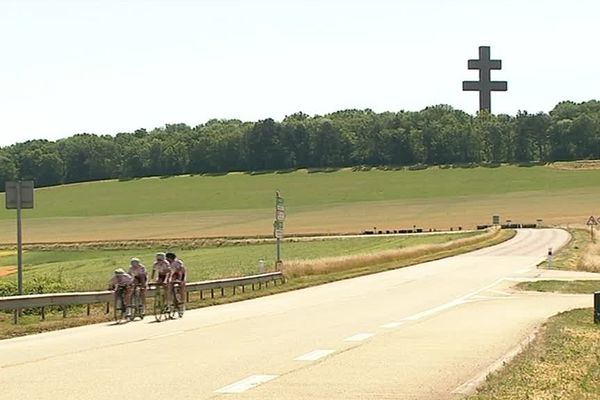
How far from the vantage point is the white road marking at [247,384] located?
1218 centimetres

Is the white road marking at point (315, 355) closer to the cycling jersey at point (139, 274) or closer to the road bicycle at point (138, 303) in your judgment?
the road bicycle at point (138, 303)

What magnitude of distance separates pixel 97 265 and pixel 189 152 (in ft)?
340

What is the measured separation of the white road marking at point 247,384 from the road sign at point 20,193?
12507mm

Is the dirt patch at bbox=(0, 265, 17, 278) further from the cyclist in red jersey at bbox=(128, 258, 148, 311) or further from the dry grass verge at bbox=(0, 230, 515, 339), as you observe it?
the cyclist in red jersey at bbox=(128, 258, 148, 311)

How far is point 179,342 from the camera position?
18.3 metres

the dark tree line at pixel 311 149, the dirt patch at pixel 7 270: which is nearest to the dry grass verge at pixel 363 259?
the dirt patch at pixel 7 270

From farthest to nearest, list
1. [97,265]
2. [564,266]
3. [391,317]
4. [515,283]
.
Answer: [97,265], [564,266], [515,283], [391,317]

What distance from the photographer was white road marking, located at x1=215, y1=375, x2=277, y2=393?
40.0 feet

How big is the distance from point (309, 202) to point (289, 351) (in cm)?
11242

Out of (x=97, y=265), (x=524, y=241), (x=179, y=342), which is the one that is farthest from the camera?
(x=524, y=241)

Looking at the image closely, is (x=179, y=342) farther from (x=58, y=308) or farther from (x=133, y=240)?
(x=133, y=240)

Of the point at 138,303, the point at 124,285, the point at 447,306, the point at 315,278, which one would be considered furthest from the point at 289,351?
the point at 315,278

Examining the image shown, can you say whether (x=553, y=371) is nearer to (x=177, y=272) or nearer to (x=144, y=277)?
(x=144, y=277)

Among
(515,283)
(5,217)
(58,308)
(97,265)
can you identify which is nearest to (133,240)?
(97,265)
